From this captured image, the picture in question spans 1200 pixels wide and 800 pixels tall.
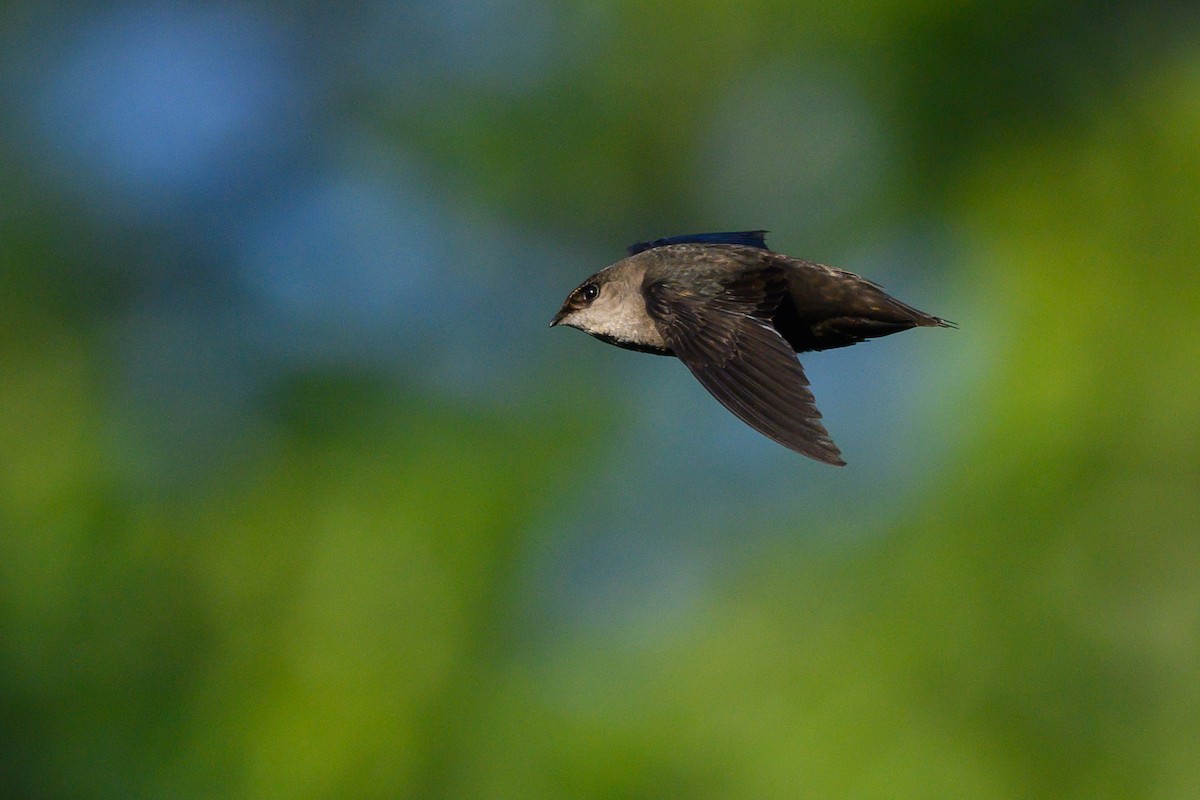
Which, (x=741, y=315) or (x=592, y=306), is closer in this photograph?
(x=741, y=315)

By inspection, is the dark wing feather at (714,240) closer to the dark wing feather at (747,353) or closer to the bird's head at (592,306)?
the bird's head at (592,306)

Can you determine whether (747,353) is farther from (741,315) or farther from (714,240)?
(714,240)

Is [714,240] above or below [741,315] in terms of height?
above

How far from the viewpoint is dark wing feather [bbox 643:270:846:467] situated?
147 inches

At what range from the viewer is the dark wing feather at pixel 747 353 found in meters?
3.73

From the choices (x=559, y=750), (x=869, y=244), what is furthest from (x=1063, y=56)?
(x=559, y=750)

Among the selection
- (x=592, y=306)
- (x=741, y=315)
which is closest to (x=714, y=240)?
(x=592, y=306)

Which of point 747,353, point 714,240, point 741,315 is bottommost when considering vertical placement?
point 747,353

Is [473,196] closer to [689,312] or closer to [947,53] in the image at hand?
[947,53]

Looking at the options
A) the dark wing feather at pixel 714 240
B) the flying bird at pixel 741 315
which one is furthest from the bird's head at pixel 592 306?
the dark wing feather at pixel 714 240

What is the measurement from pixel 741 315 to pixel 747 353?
0.20 metres

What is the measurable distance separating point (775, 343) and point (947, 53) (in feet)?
57.4

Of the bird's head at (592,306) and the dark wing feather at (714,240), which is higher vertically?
the dark wing feather at (714,240)

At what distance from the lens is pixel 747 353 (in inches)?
162
